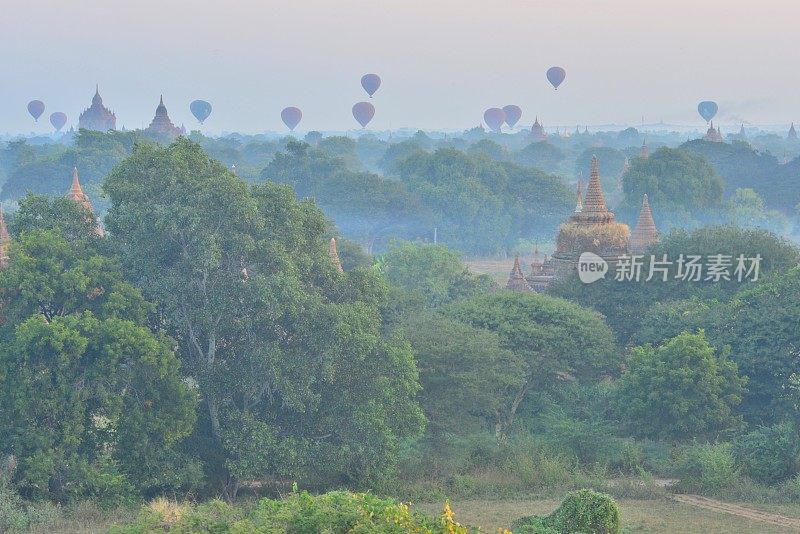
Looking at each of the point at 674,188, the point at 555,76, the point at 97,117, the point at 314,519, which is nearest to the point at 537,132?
the point at 555,76

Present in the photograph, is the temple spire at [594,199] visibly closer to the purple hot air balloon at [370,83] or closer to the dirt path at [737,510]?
the dirt path at [737,510]

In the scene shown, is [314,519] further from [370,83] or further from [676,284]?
[370,83]

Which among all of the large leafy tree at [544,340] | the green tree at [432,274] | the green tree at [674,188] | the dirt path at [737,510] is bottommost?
the dirt path at [737,510]

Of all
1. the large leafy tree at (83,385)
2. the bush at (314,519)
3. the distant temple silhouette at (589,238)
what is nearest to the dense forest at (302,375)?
the large leafy tree at (83,385)

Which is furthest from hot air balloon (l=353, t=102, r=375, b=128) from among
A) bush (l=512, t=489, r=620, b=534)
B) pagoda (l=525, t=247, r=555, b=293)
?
bush (l=512, t=489, r=620, b=534)

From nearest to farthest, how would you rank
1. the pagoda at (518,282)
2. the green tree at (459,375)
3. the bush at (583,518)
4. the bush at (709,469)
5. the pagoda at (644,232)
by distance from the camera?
the bush at (583,518) → the bush at (709,469) → the green tree at (459,375) → the pagoda at (518,282) → the pagoda at (644,232)

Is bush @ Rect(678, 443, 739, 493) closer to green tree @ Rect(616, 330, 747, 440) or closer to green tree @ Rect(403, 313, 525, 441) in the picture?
green tree @ Rect(616, 330, 747, 440)

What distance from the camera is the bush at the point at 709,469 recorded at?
2545cm

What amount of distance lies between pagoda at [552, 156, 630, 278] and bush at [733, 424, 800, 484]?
1424 centimetres

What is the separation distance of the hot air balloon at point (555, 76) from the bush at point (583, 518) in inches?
5968

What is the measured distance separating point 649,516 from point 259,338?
8.53 m

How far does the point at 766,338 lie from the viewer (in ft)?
94.9

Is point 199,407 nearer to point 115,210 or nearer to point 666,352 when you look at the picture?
point 115,210

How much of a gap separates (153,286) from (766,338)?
14.2m
